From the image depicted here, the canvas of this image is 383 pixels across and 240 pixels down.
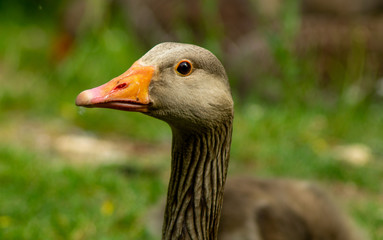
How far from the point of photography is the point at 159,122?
564 cm

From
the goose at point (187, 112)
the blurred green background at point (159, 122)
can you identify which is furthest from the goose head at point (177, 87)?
the blurred green background at point (159, 122)

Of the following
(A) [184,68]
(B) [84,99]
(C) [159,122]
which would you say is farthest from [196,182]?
(C) [159,122]

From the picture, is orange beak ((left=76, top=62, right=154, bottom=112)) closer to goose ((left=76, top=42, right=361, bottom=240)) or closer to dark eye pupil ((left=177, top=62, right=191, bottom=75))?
goose ((left=76, top=42, right=361, bottom=240))

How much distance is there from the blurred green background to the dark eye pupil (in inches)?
63.3

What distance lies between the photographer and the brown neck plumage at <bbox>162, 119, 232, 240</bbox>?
2.48m

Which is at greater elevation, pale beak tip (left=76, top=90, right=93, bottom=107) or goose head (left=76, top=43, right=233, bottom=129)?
goose head (left=76, top=43, right=233, bottom=129)

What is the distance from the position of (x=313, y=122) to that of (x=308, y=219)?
2.01m

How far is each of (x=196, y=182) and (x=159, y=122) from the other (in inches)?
124

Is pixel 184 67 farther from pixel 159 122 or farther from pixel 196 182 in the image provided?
pixel 159 122

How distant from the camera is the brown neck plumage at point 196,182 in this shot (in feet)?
8.13

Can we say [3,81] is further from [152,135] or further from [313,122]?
[313,122]

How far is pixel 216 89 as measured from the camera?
2395mm

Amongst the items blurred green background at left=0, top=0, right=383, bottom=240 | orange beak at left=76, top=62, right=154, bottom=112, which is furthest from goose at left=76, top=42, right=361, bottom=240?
blurred green background at left=0, top=0, right=383, bottom=240

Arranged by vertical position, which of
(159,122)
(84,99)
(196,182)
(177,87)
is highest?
(159,122)
